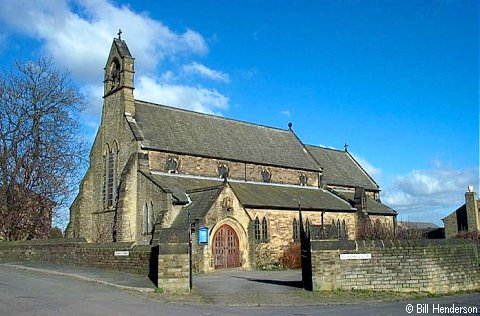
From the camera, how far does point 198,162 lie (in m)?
35.7

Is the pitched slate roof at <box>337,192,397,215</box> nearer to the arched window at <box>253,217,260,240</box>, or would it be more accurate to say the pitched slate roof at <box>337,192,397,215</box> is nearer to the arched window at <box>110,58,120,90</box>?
the arched window at <box>253,217,260,240</box>

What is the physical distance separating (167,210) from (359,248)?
14941 mm

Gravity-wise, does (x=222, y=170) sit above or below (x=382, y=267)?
above

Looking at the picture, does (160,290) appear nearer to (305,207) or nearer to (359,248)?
(359,248)

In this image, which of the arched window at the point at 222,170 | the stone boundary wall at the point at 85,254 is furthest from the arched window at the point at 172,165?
the stone boundary wall at the point at 85,254

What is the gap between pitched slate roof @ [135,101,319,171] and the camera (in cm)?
3497

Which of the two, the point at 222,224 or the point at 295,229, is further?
the point at 295,229

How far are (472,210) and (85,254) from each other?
46.5 m

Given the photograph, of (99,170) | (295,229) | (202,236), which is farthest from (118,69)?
(295,229)

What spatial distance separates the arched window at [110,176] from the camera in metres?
34.6

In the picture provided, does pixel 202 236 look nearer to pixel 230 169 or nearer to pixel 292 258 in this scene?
pixel 292 258

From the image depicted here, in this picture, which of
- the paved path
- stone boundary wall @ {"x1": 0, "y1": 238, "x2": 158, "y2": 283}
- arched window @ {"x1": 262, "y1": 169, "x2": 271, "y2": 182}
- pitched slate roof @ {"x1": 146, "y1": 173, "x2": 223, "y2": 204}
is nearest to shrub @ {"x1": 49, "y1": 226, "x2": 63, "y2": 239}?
stone boundary wall @ {"x1": 0, "y1": 238, "x2": 158, "y2": 283}

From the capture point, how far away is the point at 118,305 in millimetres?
12492

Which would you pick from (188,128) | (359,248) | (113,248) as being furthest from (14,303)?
(188,128)
